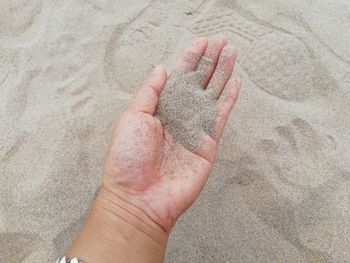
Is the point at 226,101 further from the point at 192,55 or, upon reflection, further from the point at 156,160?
the point at 156,160

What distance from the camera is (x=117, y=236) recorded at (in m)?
1.45

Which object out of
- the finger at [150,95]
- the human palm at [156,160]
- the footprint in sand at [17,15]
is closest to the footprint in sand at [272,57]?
the human palm at [156,160]

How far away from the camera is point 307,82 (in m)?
2.01

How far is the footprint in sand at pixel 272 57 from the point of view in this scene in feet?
6.56

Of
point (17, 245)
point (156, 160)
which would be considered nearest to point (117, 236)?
point (156, 160)

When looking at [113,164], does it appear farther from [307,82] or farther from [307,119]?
[307,82]

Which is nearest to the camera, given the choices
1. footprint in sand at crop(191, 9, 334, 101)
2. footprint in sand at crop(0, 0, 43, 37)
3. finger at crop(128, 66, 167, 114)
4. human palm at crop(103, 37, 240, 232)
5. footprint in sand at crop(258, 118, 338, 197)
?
human palm at crop(103, 37, 240, 232)

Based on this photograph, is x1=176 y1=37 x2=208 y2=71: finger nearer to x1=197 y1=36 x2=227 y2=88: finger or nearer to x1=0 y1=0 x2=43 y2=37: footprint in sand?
x1=197 y1=36 x2=227 y2=88: finger

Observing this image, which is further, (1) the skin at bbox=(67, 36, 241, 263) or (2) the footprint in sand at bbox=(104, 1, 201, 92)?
(2) the footprint in sand at bbox=(104, 1, 201, 92)

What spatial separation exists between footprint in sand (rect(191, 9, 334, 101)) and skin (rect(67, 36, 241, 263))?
588 millimetres

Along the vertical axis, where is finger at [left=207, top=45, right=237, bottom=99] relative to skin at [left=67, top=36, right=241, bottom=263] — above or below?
above

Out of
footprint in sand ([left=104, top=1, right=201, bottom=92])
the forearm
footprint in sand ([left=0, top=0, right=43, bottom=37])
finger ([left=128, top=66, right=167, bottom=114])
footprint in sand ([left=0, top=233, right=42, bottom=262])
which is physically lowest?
footprint in sand ([left=0, top=233, right=42, bottom=262])

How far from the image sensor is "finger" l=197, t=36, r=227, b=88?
1804 mm

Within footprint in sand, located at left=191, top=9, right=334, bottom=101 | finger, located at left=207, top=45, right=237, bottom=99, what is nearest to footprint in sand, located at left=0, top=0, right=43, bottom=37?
footprint in sand, located at left=191, top=9, right=334, bottom=101
